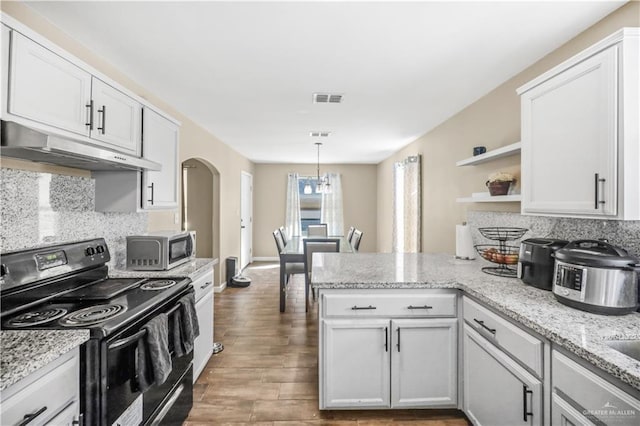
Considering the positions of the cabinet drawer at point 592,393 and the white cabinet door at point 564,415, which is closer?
the cabinet drawer at point 592,393

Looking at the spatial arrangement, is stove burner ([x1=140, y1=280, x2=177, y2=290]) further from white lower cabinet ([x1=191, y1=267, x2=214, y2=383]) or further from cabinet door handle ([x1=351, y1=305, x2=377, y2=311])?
cabinet door handle ([x1=351, y1=305, x2=377, y2=311])

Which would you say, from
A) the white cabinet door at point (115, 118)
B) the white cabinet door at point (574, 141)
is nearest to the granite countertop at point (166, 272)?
the white cabinet door at point (115, 118)

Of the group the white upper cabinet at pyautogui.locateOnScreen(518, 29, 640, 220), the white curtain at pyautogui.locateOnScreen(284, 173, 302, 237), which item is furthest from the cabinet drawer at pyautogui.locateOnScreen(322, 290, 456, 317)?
the white curtain at pyautogui.locateOnScreen(284, 173, 302, 237)

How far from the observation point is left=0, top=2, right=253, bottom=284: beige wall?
1765mm

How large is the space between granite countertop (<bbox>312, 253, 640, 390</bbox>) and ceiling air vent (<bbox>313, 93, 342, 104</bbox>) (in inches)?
58.5

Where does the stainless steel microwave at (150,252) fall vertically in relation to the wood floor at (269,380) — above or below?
above

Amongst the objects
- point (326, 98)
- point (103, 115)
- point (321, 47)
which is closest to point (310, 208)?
point (326, 98)

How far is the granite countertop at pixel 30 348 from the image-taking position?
902 mm

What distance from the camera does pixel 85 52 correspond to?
2098 mm

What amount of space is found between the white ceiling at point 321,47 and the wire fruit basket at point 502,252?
4.07 feet

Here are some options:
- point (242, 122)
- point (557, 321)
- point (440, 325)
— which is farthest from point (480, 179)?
point (242, 122)

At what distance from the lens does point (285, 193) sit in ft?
25.6

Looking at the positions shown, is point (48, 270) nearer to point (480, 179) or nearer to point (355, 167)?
point (480, 179)

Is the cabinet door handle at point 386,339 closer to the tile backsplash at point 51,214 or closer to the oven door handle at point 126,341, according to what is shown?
the oven door handle at point 126,341
